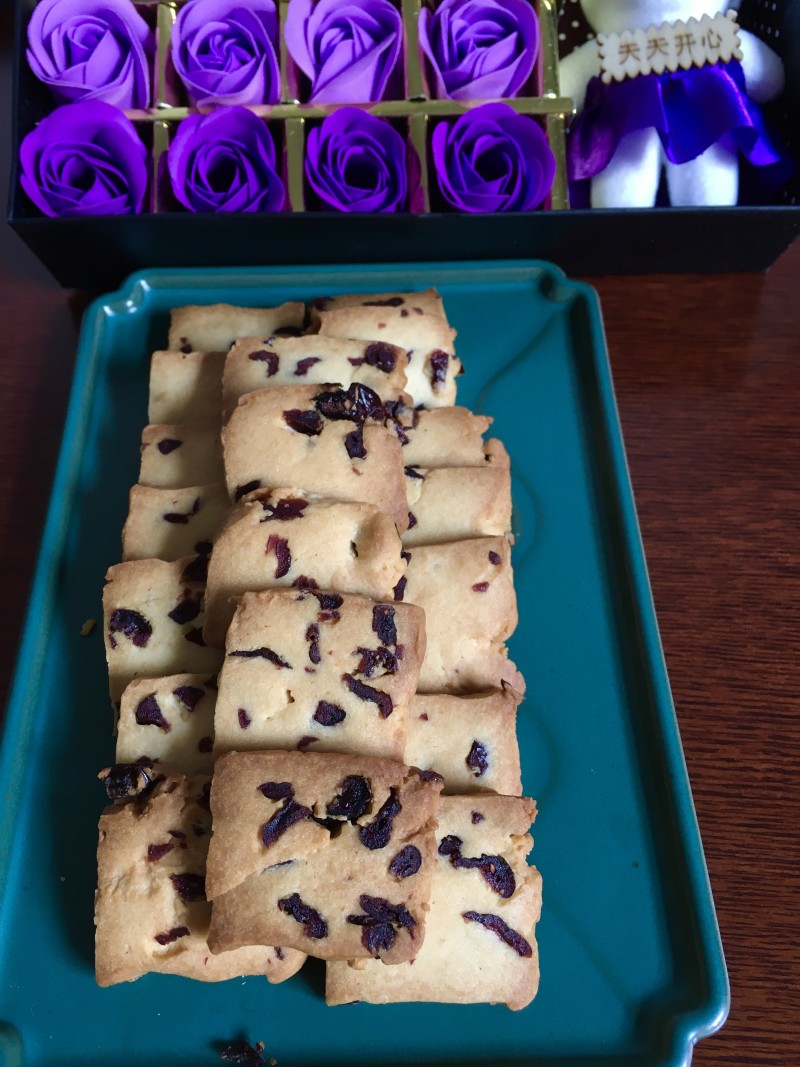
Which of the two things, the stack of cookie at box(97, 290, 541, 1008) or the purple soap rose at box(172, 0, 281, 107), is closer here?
the stack of cookie at box(97, 290, 541, 1008)

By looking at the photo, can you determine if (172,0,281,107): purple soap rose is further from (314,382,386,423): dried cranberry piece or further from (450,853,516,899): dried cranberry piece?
(450,853,516,899): dried cranberry piece

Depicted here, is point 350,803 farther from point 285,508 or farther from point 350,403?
point 350,403

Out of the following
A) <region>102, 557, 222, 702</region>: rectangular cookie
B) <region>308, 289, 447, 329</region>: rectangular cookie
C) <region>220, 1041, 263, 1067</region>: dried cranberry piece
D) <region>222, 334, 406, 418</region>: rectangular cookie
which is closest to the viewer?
<region>220, 1041, 263, 1067</region>: dried cranberry piece

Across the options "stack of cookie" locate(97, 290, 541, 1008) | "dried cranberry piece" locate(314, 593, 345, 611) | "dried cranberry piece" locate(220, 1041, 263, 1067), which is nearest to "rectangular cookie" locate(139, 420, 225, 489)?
"stack of cookie" locate(97, 290, 541, 1008)

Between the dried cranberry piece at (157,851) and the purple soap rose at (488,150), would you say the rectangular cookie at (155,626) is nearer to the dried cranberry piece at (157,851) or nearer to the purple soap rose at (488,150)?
the dried cranberry piece at (157,851)

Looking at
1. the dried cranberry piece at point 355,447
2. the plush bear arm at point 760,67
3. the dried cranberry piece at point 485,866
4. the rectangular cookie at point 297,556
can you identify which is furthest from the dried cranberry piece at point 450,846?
the plush bear arm at point 760,67

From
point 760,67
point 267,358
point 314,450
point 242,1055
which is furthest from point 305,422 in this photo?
point 760,67

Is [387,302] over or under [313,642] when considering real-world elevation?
over
